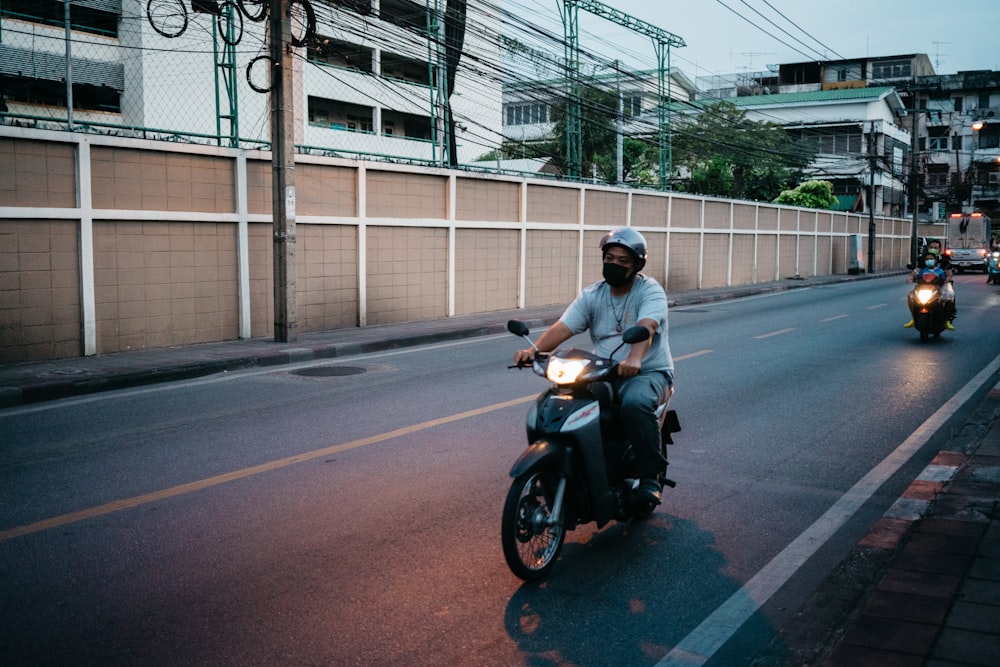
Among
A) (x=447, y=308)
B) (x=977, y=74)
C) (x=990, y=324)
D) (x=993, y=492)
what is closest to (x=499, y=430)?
(x=993, y=492)

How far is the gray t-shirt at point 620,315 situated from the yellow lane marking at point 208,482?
2733 millimetres

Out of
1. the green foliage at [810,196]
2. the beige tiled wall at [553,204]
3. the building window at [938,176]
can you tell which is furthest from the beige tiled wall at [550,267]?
the building window at [938,176]

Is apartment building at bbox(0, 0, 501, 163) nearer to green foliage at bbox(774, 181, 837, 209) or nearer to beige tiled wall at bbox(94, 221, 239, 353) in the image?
beige tiled wall at bbox(94, 221, 239, 353)

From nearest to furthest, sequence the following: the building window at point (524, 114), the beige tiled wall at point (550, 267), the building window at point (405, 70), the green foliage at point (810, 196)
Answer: the beige tiled wall at point (550, 267), the building window at point (405, 70), the green foliage at point (810, 196), the building window at point (524, 114)

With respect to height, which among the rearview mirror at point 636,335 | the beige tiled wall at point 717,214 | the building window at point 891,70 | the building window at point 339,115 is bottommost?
the rearview mirror at point 636,335

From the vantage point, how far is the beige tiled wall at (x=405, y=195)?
16750mm

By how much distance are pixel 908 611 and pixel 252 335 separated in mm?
12261

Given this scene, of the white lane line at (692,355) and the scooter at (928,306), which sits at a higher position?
the scooter at (928,306)

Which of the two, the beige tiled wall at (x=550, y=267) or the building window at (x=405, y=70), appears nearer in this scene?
→ the beige tiled wall at (x=550, y=267)

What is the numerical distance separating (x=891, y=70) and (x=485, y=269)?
212 feet

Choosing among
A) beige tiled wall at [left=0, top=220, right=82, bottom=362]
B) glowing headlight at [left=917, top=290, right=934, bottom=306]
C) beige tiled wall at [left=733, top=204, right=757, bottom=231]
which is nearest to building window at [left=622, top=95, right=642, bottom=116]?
beige tiled wall at [left=733, top=204, right=757, bottom=231]

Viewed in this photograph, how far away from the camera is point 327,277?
15.9 meters

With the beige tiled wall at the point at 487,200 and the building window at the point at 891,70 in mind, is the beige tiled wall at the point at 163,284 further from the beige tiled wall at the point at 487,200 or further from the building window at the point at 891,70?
the building window at the point at 891,70

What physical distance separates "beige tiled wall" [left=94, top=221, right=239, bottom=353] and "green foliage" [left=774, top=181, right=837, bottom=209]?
4132 cm
